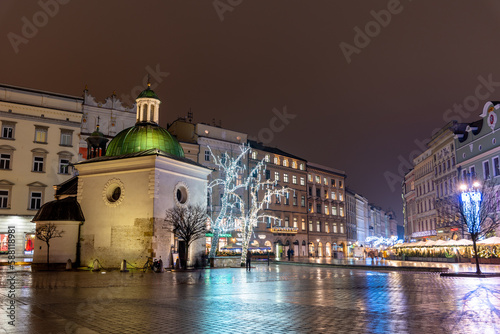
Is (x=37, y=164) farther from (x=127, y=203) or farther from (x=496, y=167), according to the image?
(x=496, y=167)

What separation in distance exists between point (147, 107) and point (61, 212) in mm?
11331

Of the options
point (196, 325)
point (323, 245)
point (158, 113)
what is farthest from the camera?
point (323, 245)

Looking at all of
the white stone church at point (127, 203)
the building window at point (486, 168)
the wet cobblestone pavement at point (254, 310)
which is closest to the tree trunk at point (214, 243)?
the white stone church at point (127, 203)

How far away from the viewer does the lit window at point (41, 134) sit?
4856 cm

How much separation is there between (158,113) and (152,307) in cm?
2878

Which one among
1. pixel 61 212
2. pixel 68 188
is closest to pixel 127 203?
pixel 61 212

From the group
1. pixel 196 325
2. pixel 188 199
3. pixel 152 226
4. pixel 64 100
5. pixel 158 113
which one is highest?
pixel 64 100

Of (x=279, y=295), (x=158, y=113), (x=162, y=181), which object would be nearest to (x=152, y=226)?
(x=162, y=181)

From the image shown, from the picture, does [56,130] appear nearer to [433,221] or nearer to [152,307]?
[152,307]

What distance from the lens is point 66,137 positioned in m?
50.3

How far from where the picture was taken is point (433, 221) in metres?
65.7

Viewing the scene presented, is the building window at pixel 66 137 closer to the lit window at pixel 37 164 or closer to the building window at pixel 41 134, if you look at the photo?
the building window at pixel 41 134

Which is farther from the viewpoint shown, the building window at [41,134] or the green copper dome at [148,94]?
the building window at [41,134]

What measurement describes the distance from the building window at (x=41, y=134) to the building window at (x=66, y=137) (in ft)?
5.89
